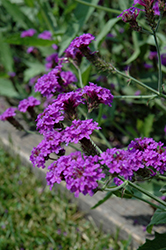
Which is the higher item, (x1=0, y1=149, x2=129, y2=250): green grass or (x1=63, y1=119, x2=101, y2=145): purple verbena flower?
(x1=63, y1=119, x2=101, y2=145): purple verbena flower

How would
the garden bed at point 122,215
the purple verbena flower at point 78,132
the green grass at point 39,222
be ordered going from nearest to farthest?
the purple verbena flower at point 78,132, the garden bed at point 122,215, the green grass at point 39,222

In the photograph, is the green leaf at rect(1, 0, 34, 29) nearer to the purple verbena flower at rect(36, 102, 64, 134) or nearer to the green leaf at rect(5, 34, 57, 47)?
the green leaf at rect(5, 34, 57, 47)

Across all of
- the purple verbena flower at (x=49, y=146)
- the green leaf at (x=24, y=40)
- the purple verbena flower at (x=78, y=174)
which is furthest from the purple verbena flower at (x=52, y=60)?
the purple verbena flower at (x=78, y=174)

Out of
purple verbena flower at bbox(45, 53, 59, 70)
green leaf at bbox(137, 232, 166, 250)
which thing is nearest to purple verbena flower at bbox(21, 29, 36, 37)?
purple verbena flower at bbox(45, 53, 59, 70)

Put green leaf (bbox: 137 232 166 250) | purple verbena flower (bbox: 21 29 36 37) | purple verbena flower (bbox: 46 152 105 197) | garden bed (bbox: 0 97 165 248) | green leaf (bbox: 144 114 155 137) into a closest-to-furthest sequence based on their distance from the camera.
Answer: purple verbena flower (bbox: 46 152 105 197), green leaf (bbox: 137 232 166 250), garden bed (bbox: 0 97 165 248), green leaf (bbox: 144 114 155 137), purple verbena flower (bbox: 21 29 36 37)

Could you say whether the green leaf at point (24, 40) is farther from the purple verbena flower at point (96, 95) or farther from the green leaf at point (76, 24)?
the purple verbena flower at point (96, 95)

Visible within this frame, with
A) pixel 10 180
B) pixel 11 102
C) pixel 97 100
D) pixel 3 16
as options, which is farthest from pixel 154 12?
pixel 3 16

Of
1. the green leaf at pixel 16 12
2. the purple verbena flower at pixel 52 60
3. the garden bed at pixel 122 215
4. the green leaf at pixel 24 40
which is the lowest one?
the garden bed at pixel 122 215
